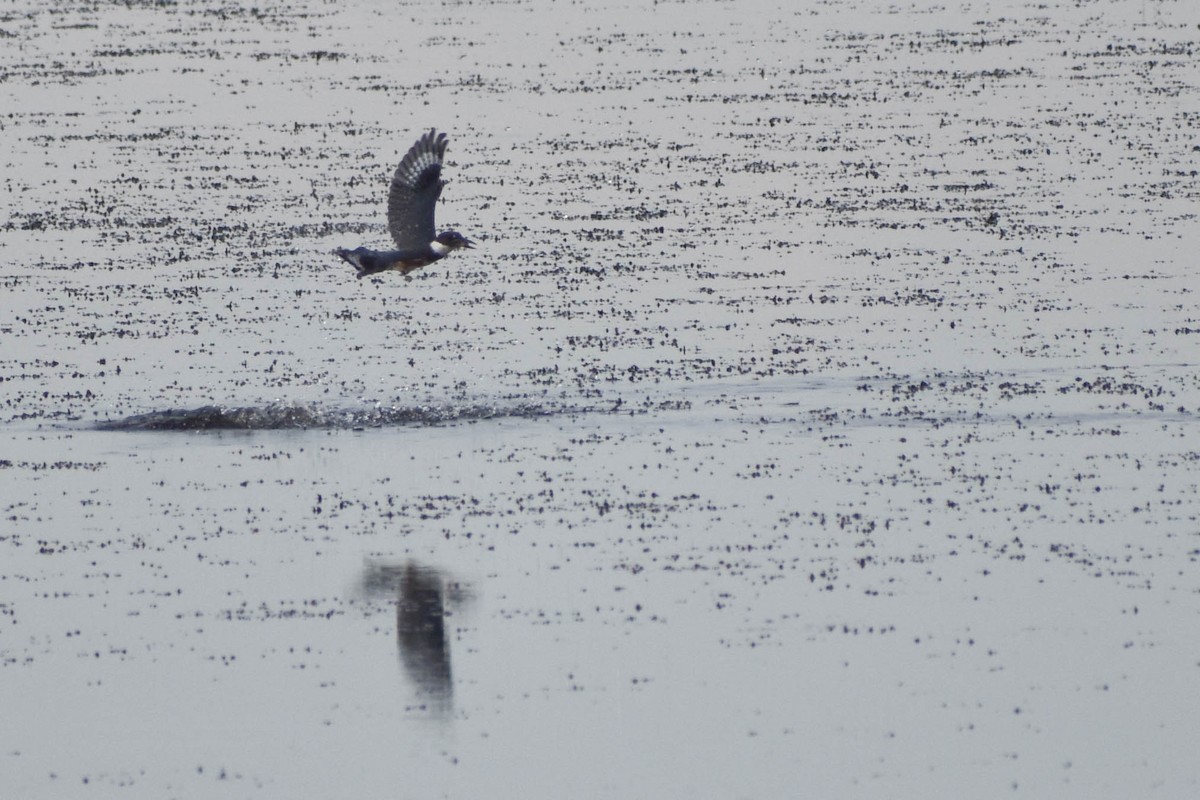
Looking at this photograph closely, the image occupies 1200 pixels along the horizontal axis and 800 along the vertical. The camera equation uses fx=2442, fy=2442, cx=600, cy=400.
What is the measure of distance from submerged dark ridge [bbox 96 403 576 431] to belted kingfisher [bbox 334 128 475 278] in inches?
68.9

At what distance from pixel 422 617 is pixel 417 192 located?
20.0 ft

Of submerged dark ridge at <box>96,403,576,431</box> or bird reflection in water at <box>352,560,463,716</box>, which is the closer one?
bird reflection in water at <box>352,560,463,716</box>

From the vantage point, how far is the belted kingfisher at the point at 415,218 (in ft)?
73.8

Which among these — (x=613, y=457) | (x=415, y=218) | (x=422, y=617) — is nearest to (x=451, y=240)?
(x=415, y=218)

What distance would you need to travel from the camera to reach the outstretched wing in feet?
73.8

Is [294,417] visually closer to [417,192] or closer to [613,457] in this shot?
[417,192]

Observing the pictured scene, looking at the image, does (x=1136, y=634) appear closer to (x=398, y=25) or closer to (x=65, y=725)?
(x=65, y=725)

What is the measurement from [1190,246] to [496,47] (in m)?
29.8

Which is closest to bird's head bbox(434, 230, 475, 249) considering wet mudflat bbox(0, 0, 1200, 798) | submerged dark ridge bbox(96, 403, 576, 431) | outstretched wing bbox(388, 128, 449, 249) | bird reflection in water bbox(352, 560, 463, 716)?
outstretched wing bbox(388, 128, 449, 249)

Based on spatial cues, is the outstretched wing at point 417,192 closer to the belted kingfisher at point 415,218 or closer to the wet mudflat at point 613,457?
the belted kingfisher at point 415,218

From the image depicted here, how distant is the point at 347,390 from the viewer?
81.7 ft

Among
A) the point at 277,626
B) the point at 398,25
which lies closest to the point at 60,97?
the point at 398,25

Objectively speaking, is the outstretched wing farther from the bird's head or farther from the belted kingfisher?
the bird's head

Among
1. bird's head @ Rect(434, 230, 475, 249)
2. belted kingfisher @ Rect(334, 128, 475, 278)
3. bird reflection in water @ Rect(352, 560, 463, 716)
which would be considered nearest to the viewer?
bird reflection in water @ Rect(352, 560, 463, 716)
